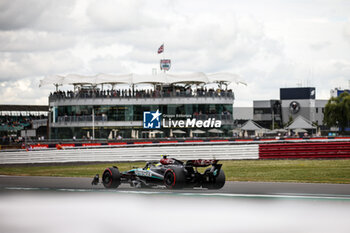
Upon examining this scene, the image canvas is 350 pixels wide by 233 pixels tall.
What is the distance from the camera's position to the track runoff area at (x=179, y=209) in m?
9.56

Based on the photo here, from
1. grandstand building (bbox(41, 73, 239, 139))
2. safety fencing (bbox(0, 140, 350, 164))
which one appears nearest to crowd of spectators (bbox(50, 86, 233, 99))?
grandstand building (bbox(41, 73, 239, 139))

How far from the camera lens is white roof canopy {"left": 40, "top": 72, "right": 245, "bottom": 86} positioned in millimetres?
68188

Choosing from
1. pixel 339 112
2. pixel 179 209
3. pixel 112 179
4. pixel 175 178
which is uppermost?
pixel 339 112

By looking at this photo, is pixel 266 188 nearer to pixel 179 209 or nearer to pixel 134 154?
pixel 179 209

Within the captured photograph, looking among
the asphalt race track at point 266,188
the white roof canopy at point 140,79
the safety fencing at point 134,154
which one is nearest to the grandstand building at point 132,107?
the white roof canopy at point 140,79

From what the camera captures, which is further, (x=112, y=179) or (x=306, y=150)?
(x=306, y=150)

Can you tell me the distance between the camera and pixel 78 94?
2697 inches

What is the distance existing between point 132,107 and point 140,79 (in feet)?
13.0

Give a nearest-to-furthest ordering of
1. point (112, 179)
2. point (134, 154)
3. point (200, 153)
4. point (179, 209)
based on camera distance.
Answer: point (179, 209), point (112, 179), point (200, 153), point (134, 154)

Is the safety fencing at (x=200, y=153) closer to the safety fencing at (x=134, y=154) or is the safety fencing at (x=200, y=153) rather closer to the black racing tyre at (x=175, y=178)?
the safety fencing at (x=134, y=154)

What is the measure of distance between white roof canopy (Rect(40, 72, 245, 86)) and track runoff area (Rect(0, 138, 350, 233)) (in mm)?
52471

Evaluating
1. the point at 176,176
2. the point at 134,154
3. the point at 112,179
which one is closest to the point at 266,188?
the point at 176,176

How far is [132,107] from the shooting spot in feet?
225

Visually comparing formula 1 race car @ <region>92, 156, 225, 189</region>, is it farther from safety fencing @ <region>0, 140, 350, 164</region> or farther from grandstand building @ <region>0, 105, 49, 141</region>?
grandstand building @ <region>0, 105, 49, 141</region>
